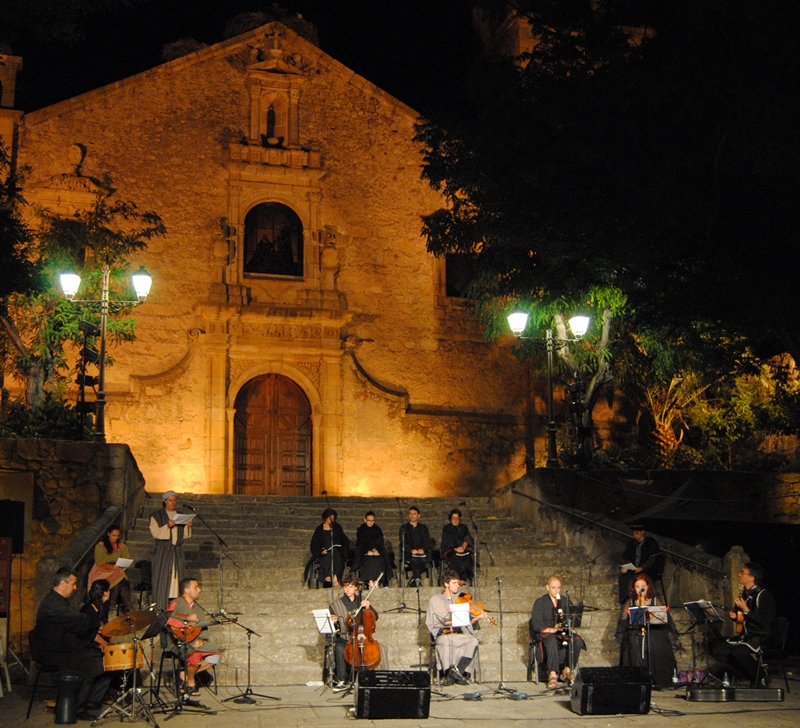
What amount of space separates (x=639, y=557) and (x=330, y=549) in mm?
3869

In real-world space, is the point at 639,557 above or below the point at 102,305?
below

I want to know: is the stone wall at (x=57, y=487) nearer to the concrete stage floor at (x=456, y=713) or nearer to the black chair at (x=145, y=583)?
the black chair at (x=145, y=583)

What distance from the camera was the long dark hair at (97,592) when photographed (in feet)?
33.9

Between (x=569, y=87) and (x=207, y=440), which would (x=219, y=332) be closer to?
(x=207, y=440)

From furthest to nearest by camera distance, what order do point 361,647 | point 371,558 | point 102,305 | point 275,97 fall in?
1. point 275,97
2. point 102,305
3. point 371,558
4. point 361,647

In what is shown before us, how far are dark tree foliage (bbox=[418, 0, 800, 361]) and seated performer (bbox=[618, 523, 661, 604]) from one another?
2755mm

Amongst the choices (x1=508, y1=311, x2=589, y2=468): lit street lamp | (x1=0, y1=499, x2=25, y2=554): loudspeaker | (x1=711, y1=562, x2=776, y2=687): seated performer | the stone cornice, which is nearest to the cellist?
(x1=711, y1=562, x2=776, y2=687): seated performer

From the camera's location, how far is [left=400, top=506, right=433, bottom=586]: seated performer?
1395 cm

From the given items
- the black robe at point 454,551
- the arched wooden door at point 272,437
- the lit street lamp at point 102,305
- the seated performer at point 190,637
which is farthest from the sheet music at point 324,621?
the arched wooden door at point 272,437

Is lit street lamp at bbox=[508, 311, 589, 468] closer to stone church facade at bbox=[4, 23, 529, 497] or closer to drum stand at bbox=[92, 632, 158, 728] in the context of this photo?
stone church facade at bbox=[4, 23, 529, 497]

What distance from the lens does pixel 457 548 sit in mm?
14070

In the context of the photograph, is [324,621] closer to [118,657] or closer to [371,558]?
[118,657]

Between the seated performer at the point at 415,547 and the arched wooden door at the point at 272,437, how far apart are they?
6187mm

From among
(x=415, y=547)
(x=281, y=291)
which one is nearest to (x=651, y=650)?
(x=415, y=547)
